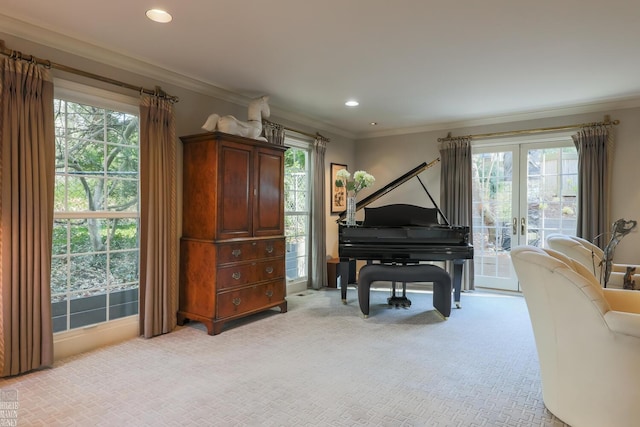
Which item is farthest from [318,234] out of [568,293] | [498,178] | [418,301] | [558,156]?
[568,293]

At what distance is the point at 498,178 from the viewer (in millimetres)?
5527

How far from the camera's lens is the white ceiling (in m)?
2.54

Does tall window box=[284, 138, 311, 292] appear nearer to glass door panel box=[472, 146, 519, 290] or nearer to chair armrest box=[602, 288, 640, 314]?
glass door panel box=[472, 146, 519, 290]

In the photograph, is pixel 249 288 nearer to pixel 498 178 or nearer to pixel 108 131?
pixel 108 131

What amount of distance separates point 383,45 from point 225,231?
219cm

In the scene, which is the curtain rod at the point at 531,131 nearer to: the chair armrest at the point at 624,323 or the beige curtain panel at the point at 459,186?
the beige curtain panel at the point at 459,186

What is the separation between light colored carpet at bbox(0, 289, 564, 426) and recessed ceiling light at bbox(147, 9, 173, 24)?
251 centimetres

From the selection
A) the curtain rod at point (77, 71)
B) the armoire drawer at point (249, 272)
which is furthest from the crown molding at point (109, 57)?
the armoire drawer at point (249, 272)

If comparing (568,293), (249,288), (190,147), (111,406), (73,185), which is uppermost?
(190,147)

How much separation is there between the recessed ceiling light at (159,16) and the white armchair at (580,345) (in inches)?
107

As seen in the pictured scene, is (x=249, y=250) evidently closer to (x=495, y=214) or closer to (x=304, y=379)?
(x=304, y=379)

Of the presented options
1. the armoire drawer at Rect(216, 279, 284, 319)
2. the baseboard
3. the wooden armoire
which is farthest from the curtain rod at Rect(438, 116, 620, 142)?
the baseboard

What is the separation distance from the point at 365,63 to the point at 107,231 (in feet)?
9.06

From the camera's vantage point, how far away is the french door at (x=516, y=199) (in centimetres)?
505
